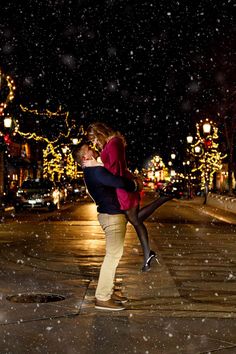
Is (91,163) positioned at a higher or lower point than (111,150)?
lower

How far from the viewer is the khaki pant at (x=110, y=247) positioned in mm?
7727

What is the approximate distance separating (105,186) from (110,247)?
672mm

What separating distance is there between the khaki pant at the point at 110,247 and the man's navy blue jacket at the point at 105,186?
0.29 feet

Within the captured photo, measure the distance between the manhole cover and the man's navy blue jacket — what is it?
1423mm

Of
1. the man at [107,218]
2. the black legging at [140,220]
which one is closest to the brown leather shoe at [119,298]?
the man at [107,218]

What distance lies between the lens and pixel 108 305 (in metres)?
7.72

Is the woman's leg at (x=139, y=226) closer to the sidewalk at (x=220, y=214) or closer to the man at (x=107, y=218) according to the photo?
the man at (x=107, y=218)

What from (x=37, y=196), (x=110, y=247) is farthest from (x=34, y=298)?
(x=37, y=196)

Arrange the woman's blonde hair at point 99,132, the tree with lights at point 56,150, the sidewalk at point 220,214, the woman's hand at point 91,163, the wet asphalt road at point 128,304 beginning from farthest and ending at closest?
the tree with lights at point 56,150 → the sidewalk at point 220,214 → the woman's blonde hair at point 99,132 → the woman's hand at point 91,163 → the wet asphalt road at point 128,304

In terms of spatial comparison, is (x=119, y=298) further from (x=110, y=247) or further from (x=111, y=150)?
(x=111, y=150)

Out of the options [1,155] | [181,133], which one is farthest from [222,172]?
[1,155]

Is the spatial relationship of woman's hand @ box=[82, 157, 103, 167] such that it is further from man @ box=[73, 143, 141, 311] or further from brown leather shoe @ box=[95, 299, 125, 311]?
brown leather shoe @ box=[95, 299, 125, 311]

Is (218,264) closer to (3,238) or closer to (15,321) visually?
(15,321)

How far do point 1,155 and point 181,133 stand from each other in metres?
52.7
